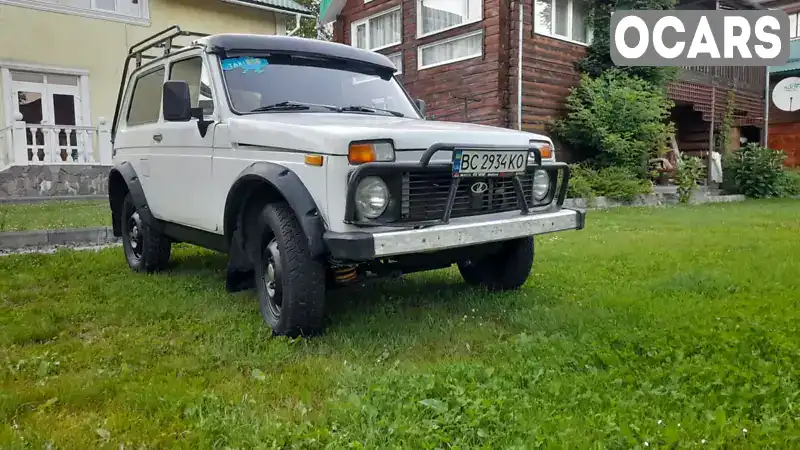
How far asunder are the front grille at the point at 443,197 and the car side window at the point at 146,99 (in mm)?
2802

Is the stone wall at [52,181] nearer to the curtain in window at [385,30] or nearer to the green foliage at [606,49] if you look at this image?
the curtain in window at [385,30]

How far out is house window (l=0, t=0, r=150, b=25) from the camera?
14289mm

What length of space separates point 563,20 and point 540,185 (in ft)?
38.7

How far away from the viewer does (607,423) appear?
7.38 feet

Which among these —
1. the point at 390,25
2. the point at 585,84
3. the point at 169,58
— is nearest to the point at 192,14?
the point at 390,25

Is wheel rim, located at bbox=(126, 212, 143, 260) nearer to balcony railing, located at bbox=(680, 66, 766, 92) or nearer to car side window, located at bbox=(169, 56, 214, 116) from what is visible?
car side window, located at bbox=(169, 56, 214, 116)

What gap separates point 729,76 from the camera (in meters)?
19.3

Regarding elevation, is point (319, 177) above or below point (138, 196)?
above

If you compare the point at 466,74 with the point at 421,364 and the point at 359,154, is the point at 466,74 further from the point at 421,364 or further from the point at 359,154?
the point at 421,364

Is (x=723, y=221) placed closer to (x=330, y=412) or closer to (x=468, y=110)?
(x=468, y=110)

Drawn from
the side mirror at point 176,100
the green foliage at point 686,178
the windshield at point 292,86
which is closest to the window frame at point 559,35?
the green foliage at point 686,178

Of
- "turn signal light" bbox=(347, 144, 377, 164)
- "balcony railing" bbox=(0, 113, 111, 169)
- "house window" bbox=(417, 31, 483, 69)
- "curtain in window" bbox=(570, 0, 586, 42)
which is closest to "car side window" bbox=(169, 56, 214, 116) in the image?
"turn signal light" bbox=(347, 144, 377, 164)

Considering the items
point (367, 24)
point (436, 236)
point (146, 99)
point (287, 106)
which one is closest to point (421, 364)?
point (436, 236)

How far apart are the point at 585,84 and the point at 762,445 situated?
13.0 meters
